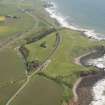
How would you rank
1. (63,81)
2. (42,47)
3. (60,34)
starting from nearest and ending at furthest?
(63,81) < (42,47) < (60,34)

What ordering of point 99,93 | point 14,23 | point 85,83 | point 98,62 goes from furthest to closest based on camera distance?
point 14,23
point 98,62
point 85,83
point 99,93

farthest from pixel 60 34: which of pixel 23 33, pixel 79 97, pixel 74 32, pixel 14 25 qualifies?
pixel 79 97

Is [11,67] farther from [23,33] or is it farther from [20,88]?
[23,33]

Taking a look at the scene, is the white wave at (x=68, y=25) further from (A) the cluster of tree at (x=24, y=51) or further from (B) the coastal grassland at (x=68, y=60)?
(A) the cluster of tree at (x=24, y=51)

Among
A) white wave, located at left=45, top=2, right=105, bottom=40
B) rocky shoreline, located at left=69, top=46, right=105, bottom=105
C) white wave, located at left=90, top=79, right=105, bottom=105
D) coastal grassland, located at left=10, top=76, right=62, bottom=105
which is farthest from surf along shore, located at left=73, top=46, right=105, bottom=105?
white wave, located at left=45, top=2, right=105, bottom=40

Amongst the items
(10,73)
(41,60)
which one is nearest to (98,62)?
(41,60)

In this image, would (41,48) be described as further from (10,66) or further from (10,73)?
(10,73)

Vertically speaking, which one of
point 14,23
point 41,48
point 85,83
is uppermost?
point 85,83
